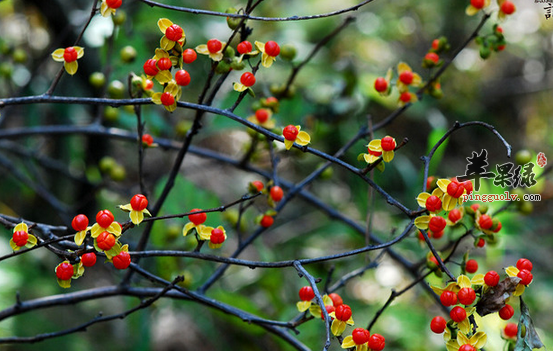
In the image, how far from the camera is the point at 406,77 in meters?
1.05

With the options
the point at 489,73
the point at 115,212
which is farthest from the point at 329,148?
the point at 489,73

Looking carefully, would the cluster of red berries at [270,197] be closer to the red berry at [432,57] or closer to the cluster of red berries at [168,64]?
the cluster of red berries at [168,64]

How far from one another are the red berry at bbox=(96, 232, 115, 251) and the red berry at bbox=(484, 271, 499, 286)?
50 centimetres

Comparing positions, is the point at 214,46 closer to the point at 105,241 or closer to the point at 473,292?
the point at 105,241

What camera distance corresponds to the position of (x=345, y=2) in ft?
8.66

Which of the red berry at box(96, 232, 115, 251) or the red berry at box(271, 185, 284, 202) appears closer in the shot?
the red berry at box(96, 232, 115, 251)

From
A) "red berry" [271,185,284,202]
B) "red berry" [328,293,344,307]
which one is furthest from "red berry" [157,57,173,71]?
"red berry" [328,293,344,307]

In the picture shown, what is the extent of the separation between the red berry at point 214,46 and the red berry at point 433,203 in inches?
14.8

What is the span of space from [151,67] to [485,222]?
0.58 meters

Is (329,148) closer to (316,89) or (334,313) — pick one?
(316,89)

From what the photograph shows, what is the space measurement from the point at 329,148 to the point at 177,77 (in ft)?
3.88

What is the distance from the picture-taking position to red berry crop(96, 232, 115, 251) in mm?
646

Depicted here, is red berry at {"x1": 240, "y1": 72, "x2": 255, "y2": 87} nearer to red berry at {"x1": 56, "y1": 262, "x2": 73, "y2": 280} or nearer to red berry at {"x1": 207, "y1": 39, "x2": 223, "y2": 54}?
red berry at {"x1": 207, "y1": 39, "x2": 223, "y2": 54}

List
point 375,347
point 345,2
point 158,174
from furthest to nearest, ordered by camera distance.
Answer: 1. point 345,2
2. point 158,174
3. point 375,347
